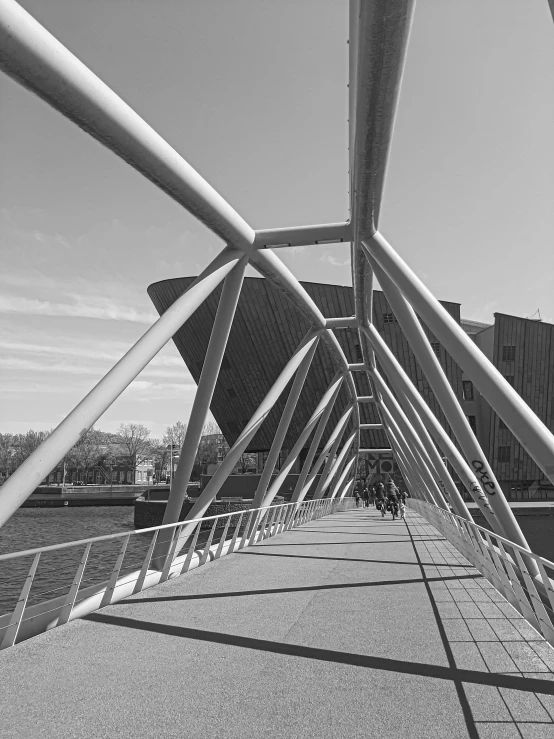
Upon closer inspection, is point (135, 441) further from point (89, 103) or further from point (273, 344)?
point (89, 103)

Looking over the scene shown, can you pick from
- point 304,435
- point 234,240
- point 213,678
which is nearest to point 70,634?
point 213,678

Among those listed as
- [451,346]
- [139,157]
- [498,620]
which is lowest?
[498,620]

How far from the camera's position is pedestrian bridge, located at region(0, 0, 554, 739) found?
404 cm

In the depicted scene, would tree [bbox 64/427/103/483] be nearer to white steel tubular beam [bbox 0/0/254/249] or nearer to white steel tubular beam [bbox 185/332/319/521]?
white steel tubular beam [bbox 185/332/319/521]

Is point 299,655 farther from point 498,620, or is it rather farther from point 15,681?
point 498,620

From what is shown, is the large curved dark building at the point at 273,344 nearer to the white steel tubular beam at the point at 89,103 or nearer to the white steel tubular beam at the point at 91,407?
the white steel tubular beam at the point at 91,407

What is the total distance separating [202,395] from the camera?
38.5 feet

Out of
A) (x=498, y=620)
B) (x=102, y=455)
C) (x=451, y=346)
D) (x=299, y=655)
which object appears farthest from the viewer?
(x=102, y=455)

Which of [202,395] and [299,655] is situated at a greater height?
[202,395]

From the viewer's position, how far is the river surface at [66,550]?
1695 centimetres

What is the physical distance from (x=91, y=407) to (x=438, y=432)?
34.1ft

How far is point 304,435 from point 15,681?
19626 mm

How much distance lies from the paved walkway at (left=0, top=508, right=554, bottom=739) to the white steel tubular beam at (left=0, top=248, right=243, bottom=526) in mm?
1564

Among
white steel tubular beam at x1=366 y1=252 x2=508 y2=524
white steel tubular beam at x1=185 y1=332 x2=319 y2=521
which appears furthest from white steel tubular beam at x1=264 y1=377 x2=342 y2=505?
white steel tubular beam at x1=366 y1=252 x2=508 y2=524
